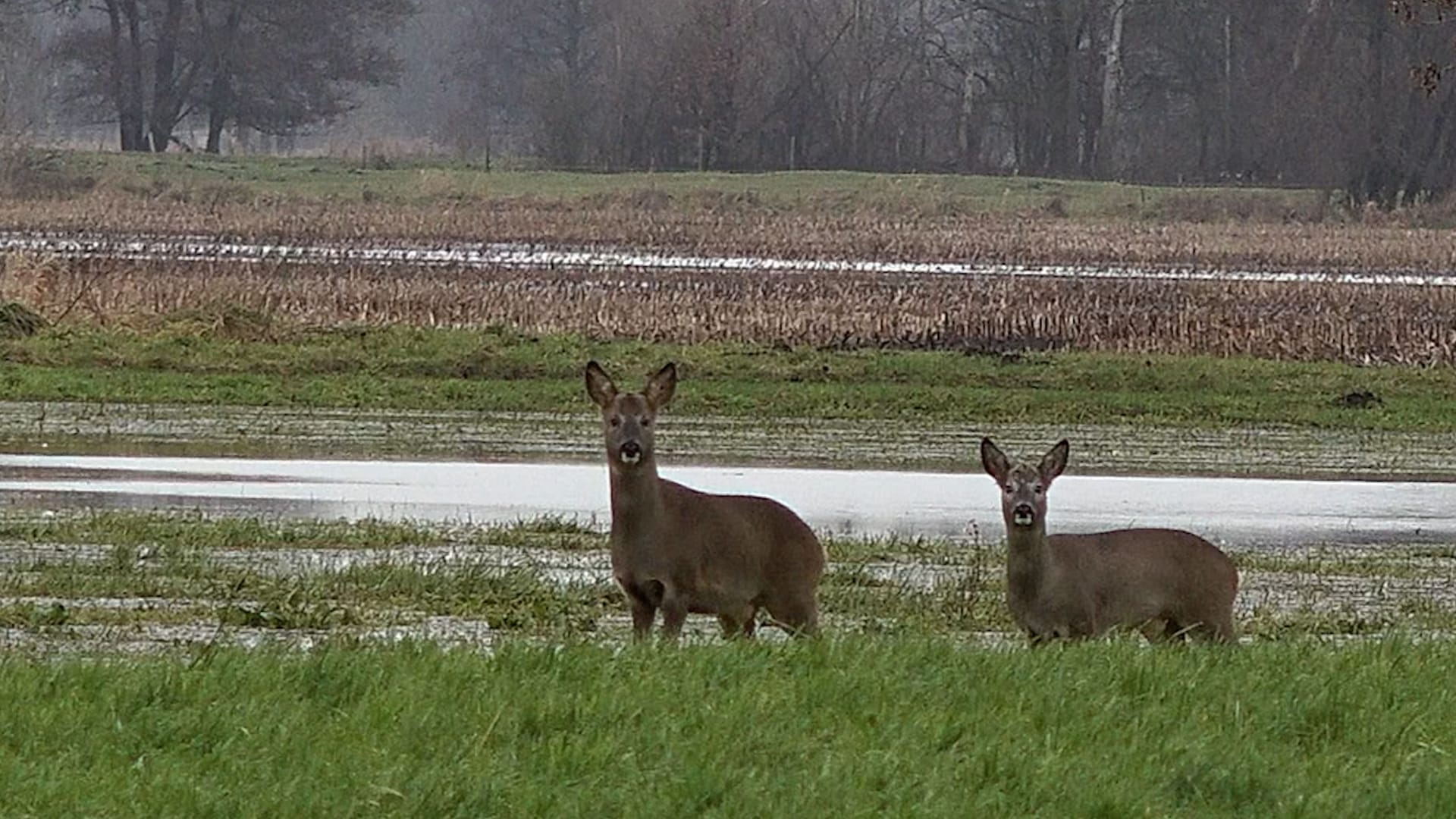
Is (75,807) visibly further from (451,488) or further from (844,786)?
(451,488)

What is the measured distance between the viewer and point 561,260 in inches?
1902

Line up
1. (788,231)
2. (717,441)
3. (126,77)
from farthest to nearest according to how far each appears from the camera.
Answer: (126,77) → (788,231) → (717,441)

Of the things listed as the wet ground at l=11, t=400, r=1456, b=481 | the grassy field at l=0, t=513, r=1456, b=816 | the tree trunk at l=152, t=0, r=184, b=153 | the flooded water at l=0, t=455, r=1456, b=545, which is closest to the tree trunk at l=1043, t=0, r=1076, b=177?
the tree trunk at l=152, t=0, r=184, b=153

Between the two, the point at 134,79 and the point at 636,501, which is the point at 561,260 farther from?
the point at 134,79

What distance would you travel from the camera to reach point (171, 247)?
49469 mm

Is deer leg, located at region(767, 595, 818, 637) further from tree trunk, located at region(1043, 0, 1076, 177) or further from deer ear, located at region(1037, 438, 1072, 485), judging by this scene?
tree trunk, located at region(1043, 0, 1076, 177)

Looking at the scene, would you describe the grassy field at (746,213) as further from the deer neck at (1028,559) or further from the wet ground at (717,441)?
the deer neck at (1028,559)

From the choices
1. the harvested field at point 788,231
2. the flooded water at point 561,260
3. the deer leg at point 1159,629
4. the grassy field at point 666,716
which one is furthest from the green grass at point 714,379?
the harvested field at point 788,231

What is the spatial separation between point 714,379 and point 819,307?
767 cm

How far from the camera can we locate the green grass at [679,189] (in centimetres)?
6775

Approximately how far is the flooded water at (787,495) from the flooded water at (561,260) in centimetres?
2230

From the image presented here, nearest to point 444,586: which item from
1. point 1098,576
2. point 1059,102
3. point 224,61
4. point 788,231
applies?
point 1098,576

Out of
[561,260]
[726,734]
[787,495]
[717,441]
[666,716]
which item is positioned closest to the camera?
[726,734]

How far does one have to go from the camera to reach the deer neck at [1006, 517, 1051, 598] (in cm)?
1206
